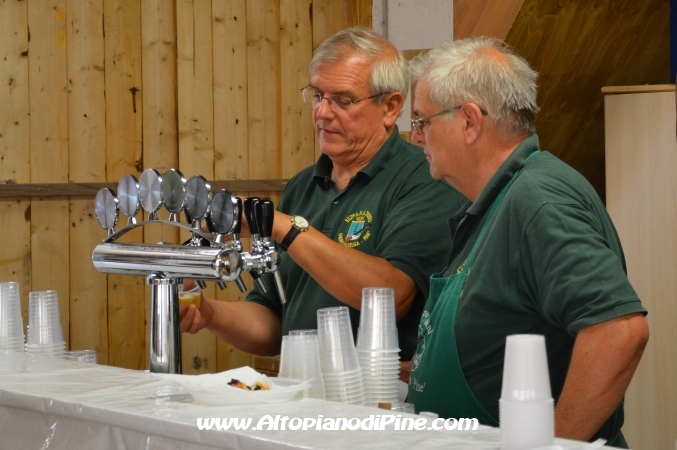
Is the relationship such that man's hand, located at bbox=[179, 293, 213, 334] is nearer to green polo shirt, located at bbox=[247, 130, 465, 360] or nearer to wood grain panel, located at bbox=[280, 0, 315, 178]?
green polo shirt, located at bbox=[247, 130, 465, 360]

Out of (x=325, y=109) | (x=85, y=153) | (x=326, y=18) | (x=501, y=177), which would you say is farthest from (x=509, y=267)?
(x=326, y=18)

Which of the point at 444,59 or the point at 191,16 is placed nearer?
the point at 444,59

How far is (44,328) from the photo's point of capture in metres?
1.96

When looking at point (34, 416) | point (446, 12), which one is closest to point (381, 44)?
point (34, 416)

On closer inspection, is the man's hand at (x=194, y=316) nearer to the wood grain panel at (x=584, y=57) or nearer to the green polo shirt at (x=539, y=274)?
the green polo shirt at (x=539, y=274)

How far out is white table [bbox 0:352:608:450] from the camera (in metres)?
1.19

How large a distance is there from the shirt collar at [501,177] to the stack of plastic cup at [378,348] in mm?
315

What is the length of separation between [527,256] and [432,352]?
0.99ft

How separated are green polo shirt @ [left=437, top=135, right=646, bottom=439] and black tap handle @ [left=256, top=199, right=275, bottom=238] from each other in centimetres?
40

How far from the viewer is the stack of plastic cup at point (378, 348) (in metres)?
1.62

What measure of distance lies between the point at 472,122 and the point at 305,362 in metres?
0.67

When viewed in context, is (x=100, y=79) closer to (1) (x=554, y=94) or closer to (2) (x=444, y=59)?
(1) (x=554, y=94)

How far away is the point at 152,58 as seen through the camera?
15.1 ft

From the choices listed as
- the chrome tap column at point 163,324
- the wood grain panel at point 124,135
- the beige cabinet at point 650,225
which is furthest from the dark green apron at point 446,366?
the wood grain panel at point 124,135
